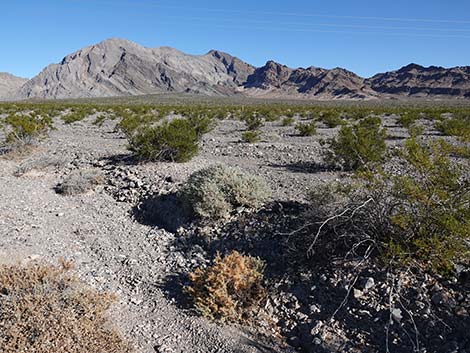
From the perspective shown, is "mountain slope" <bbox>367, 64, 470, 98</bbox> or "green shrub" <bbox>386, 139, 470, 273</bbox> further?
"mountain slope" <bbox>367, 64, 470, 98</bbox>

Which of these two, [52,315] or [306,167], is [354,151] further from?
[52,315]

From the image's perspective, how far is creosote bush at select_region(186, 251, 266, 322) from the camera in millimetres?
5637

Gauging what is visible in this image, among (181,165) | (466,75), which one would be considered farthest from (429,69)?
(181,165)

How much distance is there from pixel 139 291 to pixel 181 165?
5.74m

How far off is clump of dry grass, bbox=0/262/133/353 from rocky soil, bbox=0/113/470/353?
0.33 m

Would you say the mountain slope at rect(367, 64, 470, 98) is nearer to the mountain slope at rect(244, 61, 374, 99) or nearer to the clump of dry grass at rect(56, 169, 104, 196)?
the mountain slope at rect(244, 61, 374, 99)

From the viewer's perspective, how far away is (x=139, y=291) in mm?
6320

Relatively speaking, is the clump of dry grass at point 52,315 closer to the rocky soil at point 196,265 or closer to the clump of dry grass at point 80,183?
the rocky soil at point 196,265

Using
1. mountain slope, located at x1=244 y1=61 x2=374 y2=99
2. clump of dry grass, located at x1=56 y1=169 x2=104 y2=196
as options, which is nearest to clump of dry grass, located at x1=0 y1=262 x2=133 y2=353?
clump of dry grass, located at x1=56 y1=169 x2=104 y2=196

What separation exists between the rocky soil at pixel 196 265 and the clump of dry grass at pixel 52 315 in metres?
0.33

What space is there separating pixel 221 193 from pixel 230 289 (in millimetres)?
2595

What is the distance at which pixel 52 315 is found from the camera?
500 centimetres

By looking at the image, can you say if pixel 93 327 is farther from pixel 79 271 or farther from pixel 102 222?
pixel 102 222

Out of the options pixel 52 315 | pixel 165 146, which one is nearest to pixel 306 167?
pixel 165 146
